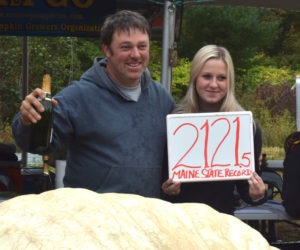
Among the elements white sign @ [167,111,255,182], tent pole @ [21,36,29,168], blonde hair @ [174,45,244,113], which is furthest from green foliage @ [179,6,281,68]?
white sign @ [167,111,255,182]

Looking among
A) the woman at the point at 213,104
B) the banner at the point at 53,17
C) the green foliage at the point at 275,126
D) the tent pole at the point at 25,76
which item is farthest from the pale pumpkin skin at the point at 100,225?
the green foliage at the point at 275,126

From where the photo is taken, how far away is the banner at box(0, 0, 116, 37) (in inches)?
228

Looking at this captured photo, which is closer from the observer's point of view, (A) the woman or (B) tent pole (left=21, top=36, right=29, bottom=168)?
(A) the woman

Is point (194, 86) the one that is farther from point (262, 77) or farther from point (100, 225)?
point (262, 77)

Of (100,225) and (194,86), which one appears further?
(194,86)

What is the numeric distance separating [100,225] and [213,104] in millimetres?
1563

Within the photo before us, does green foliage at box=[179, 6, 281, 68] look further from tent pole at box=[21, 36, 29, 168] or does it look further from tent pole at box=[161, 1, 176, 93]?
tent pole at box=[161, 1, 176, 93]

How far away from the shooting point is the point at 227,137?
203 centimetres

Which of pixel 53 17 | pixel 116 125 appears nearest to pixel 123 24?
pixel 116 125

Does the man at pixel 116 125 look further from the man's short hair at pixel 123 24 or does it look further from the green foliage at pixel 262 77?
the green foliage at pixel 262 77

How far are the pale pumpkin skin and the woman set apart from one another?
4.28 ft

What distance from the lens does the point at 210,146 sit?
2002 mm

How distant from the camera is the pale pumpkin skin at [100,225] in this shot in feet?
1.94

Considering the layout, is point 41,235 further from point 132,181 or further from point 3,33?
point 3,33
